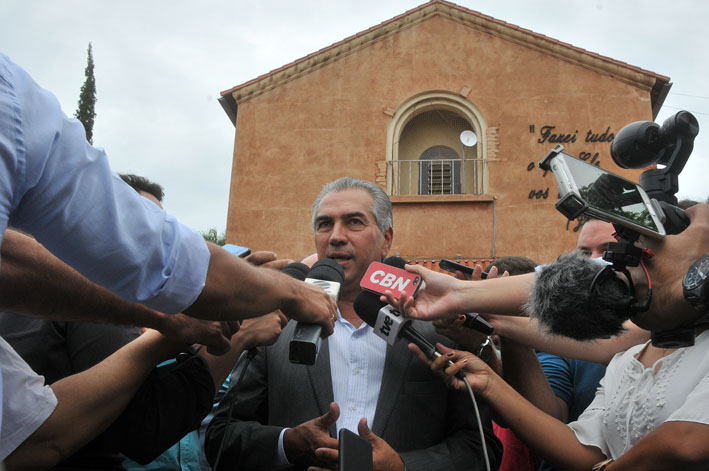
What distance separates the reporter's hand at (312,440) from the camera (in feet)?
7.44

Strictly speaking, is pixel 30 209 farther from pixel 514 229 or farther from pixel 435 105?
pixel 435 105

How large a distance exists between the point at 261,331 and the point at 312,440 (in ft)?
1.57

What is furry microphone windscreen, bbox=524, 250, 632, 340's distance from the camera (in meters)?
1.82

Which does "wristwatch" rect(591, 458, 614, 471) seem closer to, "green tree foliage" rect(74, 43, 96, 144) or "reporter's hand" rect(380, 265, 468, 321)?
"reporter's hand" rect(380, 265, 468, 321)

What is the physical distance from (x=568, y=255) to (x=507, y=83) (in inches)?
498

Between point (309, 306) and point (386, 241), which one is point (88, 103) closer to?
point (386, 241)

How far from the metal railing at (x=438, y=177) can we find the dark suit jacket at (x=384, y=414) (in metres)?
11.3

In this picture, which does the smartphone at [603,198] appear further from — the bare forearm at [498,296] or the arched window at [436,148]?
the arched window at [436,148]

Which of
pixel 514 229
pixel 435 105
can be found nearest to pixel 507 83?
pixel 435 105

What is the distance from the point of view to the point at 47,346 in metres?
2.15

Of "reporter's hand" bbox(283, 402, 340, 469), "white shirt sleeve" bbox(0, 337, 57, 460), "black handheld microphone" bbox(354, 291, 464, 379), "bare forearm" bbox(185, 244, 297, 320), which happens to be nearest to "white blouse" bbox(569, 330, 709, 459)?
"black handheld microphone" bbox(354, 291, 464, 379)

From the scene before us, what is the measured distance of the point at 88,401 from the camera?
1.90m

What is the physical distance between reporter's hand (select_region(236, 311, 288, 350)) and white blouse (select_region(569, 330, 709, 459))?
1288 mm

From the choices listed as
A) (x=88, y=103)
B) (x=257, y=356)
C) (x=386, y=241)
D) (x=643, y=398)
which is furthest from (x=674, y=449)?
(x=88, y=103)
